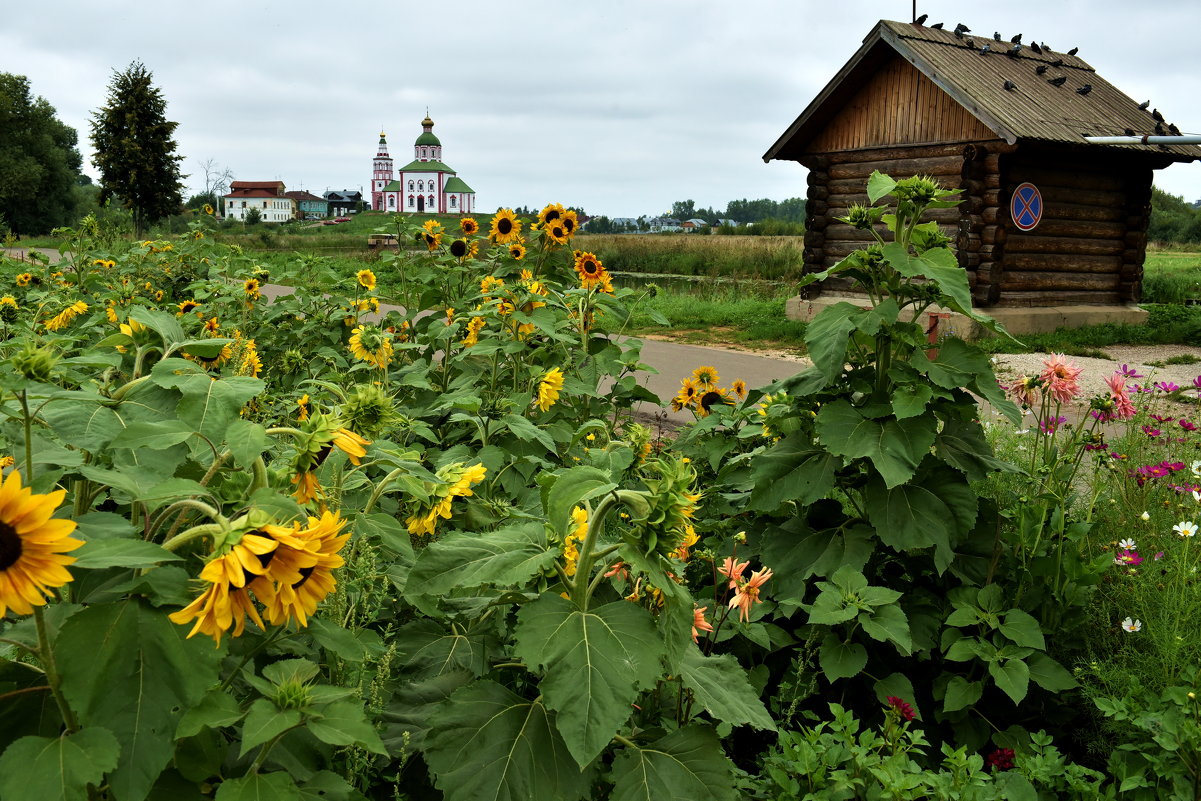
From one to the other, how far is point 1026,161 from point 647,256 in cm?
1419

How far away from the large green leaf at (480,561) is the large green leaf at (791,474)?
3.85ft

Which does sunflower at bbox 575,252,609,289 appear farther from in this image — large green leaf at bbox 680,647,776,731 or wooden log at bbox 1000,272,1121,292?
wooden log at bbox 1000,272,1121,292

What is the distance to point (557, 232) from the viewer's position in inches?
184

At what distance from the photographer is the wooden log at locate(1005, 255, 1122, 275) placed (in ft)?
41.0

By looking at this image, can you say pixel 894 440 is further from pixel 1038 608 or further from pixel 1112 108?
pixel 1112 108

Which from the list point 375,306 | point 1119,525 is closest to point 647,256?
point 375,306

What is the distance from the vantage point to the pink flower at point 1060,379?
2963mm

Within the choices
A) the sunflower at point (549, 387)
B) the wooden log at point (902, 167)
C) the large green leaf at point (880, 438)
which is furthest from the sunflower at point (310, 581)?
the wooden log at point (902, 167)

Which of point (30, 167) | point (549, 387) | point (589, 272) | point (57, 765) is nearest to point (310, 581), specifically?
point (57, 765)

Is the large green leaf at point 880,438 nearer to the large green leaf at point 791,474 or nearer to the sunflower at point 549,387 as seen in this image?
the large green leaf at point 791,474

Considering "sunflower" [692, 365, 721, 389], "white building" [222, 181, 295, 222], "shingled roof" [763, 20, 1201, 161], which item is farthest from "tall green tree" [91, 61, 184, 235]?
"white building" [222, 181, 295, 222]

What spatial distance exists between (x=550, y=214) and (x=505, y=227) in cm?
43

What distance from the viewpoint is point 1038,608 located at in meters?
2.92

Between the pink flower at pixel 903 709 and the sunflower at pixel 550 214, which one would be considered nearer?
the pink flower at pixel 903 709
